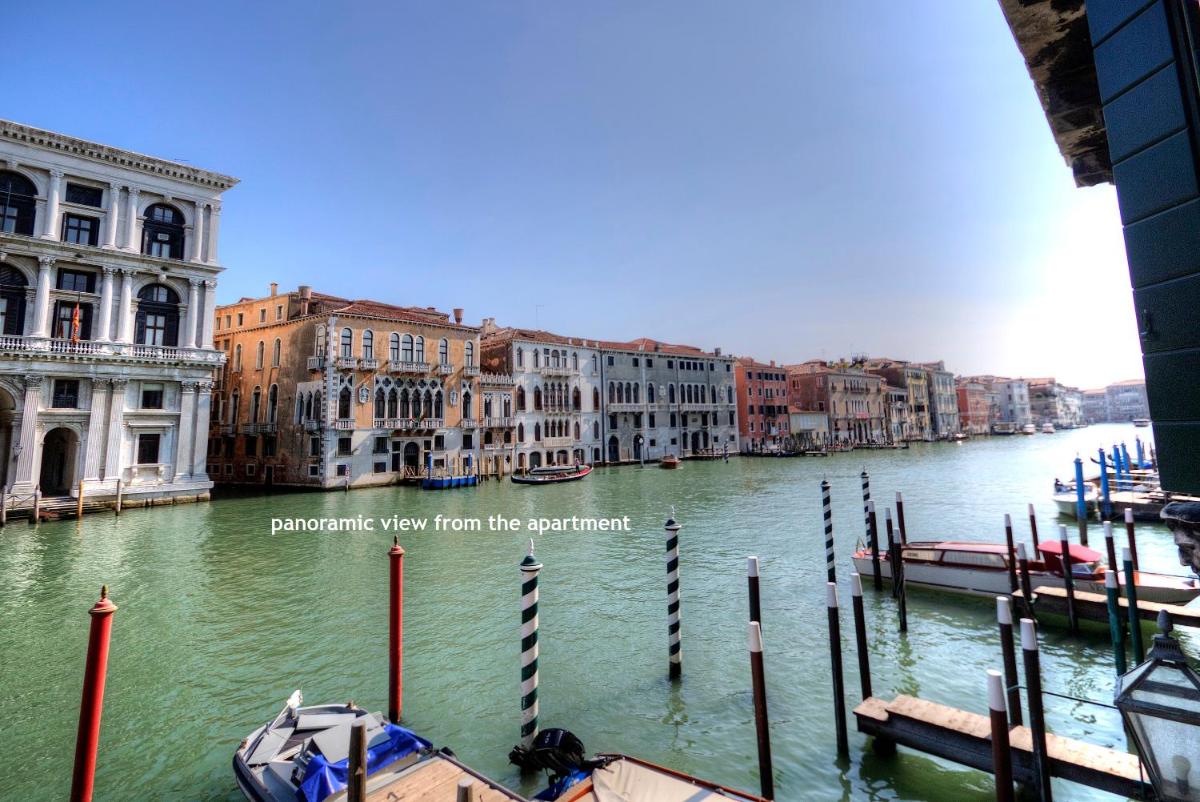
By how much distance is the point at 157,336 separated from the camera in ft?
74.2

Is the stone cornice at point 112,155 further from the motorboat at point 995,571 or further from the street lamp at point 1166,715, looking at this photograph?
the street lamp at point 1166,715

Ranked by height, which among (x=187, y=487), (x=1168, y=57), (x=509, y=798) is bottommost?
(x=509, y=798)

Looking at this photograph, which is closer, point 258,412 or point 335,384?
point 335,384

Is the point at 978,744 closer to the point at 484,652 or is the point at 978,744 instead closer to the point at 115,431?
the point at 484,652

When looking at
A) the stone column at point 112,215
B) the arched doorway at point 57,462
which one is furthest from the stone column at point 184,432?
the stone column at point 112,215

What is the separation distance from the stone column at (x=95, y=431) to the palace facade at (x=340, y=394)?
801 centimetres

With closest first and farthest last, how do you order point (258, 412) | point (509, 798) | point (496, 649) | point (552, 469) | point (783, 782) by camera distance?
1. point (509, 798)
2. point (783, 782)
3. point (496, 649)
4. point (258, 412)
5. point (552, 469)

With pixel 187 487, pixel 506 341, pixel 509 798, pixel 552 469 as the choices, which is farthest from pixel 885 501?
pixel 187 487

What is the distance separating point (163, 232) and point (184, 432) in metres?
8.32

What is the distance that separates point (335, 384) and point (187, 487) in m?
7.52

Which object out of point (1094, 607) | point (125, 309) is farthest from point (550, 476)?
point (1094, 607)

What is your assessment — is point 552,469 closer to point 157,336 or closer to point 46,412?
point 157,336

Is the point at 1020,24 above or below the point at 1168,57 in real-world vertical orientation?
above

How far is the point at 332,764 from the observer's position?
4039 millimetres
